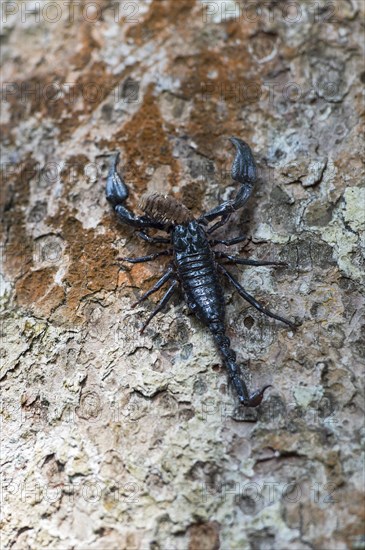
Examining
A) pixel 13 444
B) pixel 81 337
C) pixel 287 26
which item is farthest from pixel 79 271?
pixel 287 26

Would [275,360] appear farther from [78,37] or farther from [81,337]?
[78,37]

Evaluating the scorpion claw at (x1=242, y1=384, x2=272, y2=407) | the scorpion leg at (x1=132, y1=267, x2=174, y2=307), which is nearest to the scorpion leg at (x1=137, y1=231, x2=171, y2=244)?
the scorpion leg at (x1=132, y1=267, x2=174, y2=307)

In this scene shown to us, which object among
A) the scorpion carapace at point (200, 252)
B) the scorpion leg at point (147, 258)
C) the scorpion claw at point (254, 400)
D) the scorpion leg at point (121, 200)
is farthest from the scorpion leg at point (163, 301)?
the scorpion claw at point (254, 400)

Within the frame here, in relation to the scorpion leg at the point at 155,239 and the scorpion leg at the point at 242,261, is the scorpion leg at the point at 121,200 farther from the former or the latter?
the scorpion leg at the point at 242,261

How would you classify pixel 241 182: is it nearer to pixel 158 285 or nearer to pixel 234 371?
pixel 158 285

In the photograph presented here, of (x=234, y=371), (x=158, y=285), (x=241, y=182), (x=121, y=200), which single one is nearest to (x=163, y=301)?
(x=158, y=285)

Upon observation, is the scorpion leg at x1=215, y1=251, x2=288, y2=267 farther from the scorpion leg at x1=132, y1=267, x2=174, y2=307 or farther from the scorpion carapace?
the scorpion leg at x1=132, y1=267, x2=174, y2=307
